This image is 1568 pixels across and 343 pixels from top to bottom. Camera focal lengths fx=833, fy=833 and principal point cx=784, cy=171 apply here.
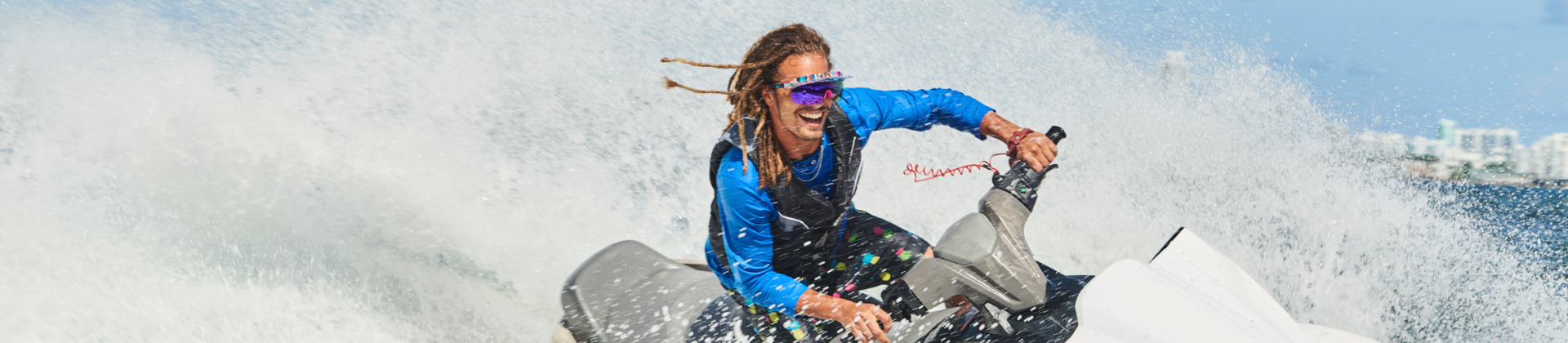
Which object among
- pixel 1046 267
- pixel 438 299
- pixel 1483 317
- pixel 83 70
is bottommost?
Answer: pixel 438 299

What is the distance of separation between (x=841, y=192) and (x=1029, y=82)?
22.8ft

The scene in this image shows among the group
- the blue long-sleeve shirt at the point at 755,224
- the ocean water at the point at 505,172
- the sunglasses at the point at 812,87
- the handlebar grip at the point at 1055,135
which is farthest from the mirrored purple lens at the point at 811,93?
the ocean water at the point at 505,172

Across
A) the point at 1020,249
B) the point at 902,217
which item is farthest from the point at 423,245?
the point at 1020,249

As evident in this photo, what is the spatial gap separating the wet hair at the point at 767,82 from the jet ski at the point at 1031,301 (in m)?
0.43

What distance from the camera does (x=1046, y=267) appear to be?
93.5 inches

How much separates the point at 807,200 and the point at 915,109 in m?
0.64

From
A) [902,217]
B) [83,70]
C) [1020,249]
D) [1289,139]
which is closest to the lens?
[1020,249]

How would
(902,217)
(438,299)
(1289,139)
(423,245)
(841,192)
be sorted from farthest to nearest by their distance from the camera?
(1289,139), (902,217), (423,245), (438,299), (841,192)

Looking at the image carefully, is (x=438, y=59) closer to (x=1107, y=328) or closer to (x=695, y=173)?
(x=695, y=173)

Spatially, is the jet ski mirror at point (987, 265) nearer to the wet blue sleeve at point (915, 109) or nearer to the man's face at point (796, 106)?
the man's face at point (796, 106)

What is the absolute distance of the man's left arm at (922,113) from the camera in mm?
2477

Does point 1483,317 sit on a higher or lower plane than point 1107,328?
lower

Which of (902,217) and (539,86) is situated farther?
(539,86)

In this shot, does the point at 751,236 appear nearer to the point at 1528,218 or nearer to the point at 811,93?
the point at 811,93
